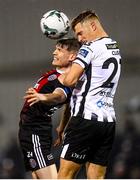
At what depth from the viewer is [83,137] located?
4742 mm

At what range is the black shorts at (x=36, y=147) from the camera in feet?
18.1

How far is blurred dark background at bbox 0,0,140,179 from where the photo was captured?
854 centimetres

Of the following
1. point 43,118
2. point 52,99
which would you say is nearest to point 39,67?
point 43,118

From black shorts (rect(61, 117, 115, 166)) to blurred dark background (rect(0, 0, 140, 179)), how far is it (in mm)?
3737

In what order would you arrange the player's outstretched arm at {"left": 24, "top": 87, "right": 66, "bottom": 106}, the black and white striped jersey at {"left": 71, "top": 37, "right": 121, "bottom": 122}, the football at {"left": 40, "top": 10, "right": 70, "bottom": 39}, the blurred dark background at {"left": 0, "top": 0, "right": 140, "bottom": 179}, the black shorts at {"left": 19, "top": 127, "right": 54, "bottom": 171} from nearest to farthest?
the black and white striped jersey at {"left": 71, "top": 37, "right": 121, "bottom": 122} → the player's outstretched arm at {"left": 24, "top": 87, "right": 66, "bottom": 106} → the football at {"left": 40, "top": 10, "right": 70, "bottom": 39} → the black shorts at {"left": 19, "top": 127, "right": 54, "bottom": 171} → the blurred dark background at {"left": 0, "top": 0, "right": 140, "bottom": 179}

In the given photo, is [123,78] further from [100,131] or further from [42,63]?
[100,131]

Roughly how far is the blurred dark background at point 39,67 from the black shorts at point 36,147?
9.75 feet

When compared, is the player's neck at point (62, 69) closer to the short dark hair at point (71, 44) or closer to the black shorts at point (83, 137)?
the short dark hair at point (71, 44)

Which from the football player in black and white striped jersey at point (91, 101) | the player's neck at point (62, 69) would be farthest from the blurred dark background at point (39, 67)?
the football player in black and white striped jersey at point (91, 101)

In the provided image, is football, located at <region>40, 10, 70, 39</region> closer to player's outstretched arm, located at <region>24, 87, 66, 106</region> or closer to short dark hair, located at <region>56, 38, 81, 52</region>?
short dark hair, located at <region>56, 38, 81, 52</region>

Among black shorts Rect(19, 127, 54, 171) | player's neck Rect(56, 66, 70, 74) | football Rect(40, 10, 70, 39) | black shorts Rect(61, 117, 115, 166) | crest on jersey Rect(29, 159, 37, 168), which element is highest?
football Rect(40, 10, 70, 39)

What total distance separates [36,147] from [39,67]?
10.4ft

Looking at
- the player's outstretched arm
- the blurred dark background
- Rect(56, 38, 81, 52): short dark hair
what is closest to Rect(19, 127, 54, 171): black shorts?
the player's outstretched arm

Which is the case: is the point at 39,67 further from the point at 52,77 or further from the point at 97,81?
the point at 97,81
